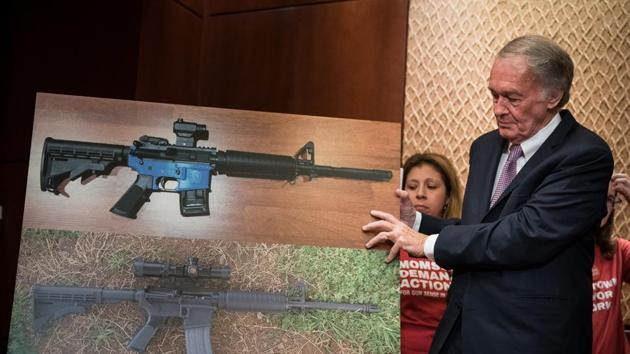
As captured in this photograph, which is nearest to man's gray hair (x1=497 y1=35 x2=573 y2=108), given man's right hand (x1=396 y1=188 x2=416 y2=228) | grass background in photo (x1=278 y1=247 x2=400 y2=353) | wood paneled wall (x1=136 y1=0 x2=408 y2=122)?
man's right hand (x1=396 y1=188 x2=416 y2=228)

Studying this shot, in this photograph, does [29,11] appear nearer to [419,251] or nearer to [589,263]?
[419,251]

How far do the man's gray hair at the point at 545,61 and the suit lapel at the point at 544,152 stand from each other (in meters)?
0.08

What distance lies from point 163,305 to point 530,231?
1075mm

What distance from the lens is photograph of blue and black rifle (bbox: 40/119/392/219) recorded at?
7.14 ft

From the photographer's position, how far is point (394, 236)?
2191 mm

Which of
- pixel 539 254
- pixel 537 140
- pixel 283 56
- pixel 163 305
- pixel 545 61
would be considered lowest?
pixel 163 305

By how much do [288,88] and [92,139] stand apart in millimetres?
1930

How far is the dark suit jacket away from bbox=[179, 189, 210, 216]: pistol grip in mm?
711

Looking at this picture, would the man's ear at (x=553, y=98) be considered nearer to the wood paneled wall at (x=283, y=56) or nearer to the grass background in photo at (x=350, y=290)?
the grass background in photo at (x=350, y=290)

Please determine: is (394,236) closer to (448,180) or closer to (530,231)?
(530,231)

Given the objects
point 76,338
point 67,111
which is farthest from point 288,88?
point 76,338

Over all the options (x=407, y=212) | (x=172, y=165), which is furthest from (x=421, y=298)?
(x=172, y=165)

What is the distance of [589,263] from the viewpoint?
207cm

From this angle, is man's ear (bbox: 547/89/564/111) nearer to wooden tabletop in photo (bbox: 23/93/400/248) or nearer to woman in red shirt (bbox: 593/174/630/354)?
wooden tabletop in photo (bbox: 23/93/400/248)
